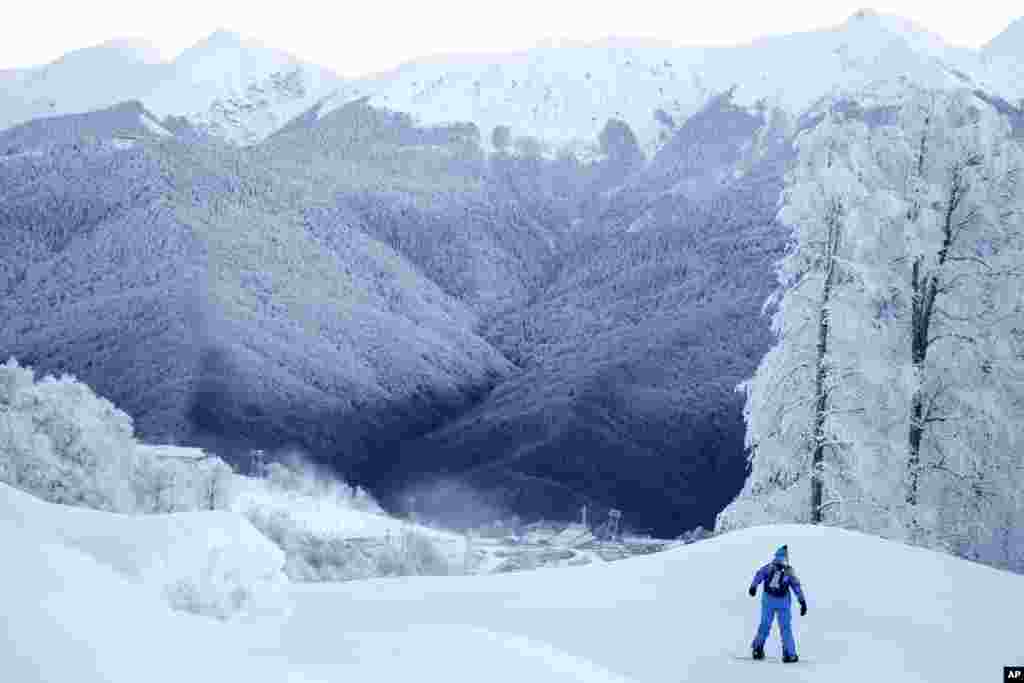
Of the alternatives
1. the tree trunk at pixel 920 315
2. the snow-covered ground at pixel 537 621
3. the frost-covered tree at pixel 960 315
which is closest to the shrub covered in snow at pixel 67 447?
the snow-covered ground at pixel 537 621

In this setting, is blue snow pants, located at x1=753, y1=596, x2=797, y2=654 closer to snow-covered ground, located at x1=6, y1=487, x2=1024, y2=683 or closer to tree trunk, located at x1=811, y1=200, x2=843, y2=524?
snow-covered ground, located at x1=6, y1=487, x2=1024, y2=683

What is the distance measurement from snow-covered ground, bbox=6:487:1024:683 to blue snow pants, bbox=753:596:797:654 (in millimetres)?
270

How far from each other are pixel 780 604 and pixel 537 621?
2931 mm

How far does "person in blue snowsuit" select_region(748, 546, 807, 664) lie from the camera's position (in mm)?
11961

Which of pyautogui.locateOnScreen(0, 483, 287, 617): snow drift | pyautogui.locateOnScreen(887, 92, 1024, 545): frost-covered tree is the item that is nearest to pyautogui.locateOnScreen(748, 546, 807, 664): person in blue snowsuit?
pyautogui.locateOnScreen(0, 483, 287, 617): snow drift

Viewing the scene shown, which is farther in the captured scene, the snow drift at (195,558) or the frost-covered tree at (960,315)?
the frost-covered tree at (960,315)

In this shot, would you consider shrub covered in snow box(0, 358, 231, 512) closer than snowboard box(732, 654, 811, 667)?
No

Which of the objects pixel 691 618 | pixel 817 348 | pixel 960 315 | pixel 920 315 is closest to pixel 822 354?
pixel 817 348

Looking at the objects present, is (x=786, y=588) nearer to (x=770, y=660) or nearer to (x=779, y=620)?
(x=779, y=620)

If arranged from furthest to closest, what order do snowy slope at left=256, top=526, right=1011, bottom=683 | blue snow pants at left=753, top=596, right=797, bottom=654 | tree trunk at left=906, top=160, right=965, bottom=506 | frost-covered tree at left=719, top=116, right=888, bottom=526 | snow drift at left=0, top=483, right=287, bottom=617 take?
tree trunk at left=906, top=160, right=965, bottom=506, frost-covered tree at left=719, top=116, right=888, bottom=526, blue snow pants at left=753, top=596, right=797, bottom=654, snowy slope at left=256, top=526, right=1011, bottom=683, snow drift at left=0, top=483, right=287, bottom=617

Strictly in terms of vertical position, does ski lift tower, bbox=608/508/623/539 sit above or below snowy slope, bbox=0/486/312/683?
above

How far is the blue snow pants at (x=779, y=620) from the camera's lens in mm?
11934

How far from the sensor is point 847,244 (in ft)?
65.7

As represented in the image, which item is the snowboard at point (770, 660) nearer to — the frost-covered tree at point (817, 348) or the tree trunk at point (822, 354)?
the frost-covered tree at point (817, 348)
